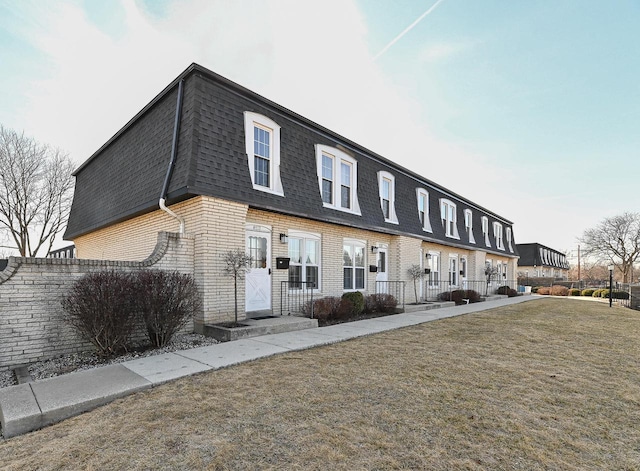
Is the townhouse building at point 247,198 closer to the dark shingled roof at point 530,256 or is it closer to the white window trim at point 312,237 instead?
the white window trim at point 312,237

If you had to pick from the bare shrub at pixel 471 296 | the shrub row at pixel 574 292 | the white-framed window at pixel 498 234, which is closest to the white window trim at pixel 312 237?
the bare shrub at pixel 471 296

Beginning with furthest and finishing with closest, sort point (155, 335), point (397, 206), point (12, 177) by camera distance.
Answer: point (12, 177) → point (397, 206) → point (155, 335)

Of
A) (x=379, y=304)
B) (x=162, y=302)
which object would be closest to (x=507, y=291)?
(x=379, y=304)

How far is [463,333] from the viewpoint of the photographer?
8.37 metres

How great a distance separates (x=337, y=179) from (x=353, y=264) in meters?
3.28

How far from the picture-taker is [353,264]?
12.7 meters

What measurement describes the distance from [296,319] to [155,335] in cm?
348

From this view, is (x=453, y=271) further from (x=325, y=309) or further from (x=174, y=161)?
(x=174, y=161)

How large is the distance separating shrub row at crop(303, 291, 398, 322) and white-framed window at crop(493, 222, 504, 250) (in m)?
17.9

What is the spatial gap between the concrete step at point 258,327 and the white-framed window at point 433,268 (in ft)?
34.2

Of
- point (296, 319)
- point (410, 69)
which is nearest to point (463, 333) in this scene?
point (296, 319)

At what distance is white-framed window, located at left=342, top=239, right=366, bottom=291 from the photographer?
12438 mm

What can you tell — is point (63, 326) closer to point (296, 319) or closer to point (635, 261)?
point (296, 319)

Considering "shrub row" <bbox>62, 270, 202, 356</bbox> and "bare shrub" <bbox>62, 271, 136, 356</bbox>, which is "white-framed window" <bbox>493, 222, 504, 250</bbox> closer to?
"shrub row" <bbox>62, 270, 202, 356</bbox>
